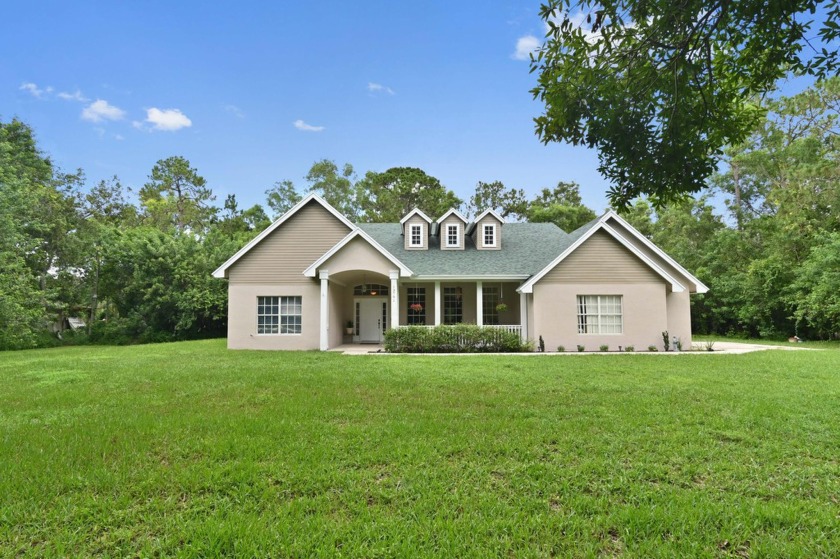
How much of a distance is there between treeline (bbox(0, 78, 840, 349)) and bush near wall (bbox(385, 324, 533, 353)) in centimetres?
1317

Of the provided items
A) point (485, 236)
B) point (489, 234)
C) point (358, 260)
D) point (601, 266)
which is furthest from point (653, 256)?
point (358, 260)

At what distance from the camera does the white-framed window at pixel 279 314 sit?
16.8 metres

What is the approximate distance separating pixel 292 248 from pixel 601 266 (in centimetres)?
1195

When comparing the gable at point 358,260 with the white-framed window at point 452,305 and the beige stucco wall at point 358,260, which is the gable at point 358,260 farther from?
the white-framed window at point 452,305

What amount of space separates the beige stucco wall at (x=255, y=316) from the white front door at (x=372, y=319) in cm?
281

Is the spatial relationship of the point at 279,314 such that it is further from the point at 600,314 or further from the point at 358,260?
the point at 600,314

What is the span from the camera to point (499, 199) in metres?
37.8

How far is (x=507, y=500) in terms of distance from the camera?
11.3 ft

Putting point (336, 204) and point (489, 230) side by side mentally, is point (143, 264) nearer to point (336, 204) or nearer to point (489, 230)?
point (336, 204)

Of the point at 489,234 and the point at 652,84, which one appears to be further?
the point at 489,234

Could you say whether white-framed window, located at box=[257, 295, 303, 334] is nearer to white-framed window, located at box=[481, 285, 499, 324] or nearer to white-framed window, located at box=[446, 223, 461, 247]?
white-framed window, located at box=[446, 223, 461, 247]

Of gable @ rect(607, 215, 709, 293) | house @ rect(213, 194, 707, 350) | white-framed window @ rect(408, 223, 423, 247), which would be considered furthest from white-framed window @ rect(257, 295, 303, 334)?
gable @ rect(607, 215, 709, 293)

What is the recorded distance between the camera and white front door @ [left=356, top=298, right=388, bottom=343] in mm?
19109

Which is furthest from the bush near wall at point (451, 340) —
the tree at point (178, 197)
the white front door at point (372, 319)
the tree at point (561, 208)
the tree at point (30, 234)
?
the tree at point (178, 197)
